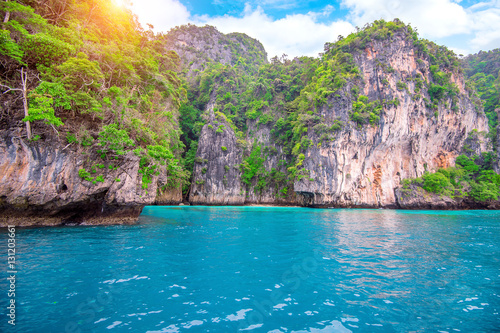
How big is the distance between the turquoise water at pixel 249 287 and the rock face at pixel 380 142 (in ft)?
81.1

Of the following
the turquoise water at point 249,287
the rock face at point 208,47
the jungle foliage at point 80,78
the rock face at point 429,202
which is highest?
the rock face at point 208,47

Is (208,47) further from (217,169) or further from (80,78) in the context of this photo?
(80,78)

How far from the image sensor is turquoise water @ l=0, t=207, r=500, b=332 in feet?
10.6

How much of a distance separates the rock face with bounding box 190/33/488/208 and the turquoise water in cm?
2473

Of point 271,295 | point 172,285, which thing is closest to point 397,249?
point 271,295

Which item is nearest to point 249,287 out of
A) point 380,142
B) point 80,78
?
point 80,78

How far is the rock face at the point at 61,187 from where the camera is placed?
353 inches

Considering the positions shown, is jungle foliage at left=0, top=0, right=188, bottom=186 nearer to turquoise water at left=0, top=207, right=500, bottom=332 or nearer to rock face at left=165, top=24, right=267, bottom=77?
turquoise water at left=0, top=207, right=500, bottom=332

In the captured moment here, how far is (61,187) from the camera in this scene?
33.5 feet

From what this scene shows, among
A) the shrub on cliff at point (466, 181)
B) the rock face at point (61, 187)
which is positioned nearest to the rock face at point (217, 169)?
the rock face at point (61, 187)

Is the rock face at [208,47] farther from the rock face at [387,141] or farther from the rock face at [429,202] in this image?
the rock face at [429,202]

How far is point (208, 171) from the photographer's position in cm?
3625

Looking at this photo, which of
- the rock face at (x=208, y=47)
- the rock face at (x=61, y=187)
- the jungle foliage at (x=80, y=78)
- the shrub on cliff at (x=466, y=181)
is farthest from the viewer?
the rock face at (x=208, y=47)

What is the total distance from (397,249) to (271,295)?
19.9ft
